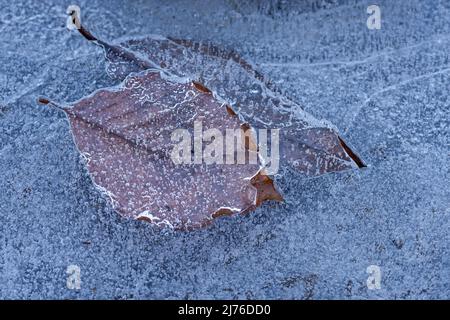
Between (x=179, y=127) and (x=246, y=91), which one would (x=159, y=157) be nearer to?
(x=179, y=127)

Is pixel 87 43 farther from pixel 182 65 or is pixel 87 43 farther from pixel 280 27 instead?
pixel 280 27

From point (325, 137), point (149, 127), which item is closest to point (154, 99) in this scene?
point (149, 127)

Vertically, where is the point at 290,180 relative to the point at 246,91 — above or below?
below

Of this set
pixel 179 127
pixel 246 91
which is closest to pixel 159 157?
pixel 179 127
